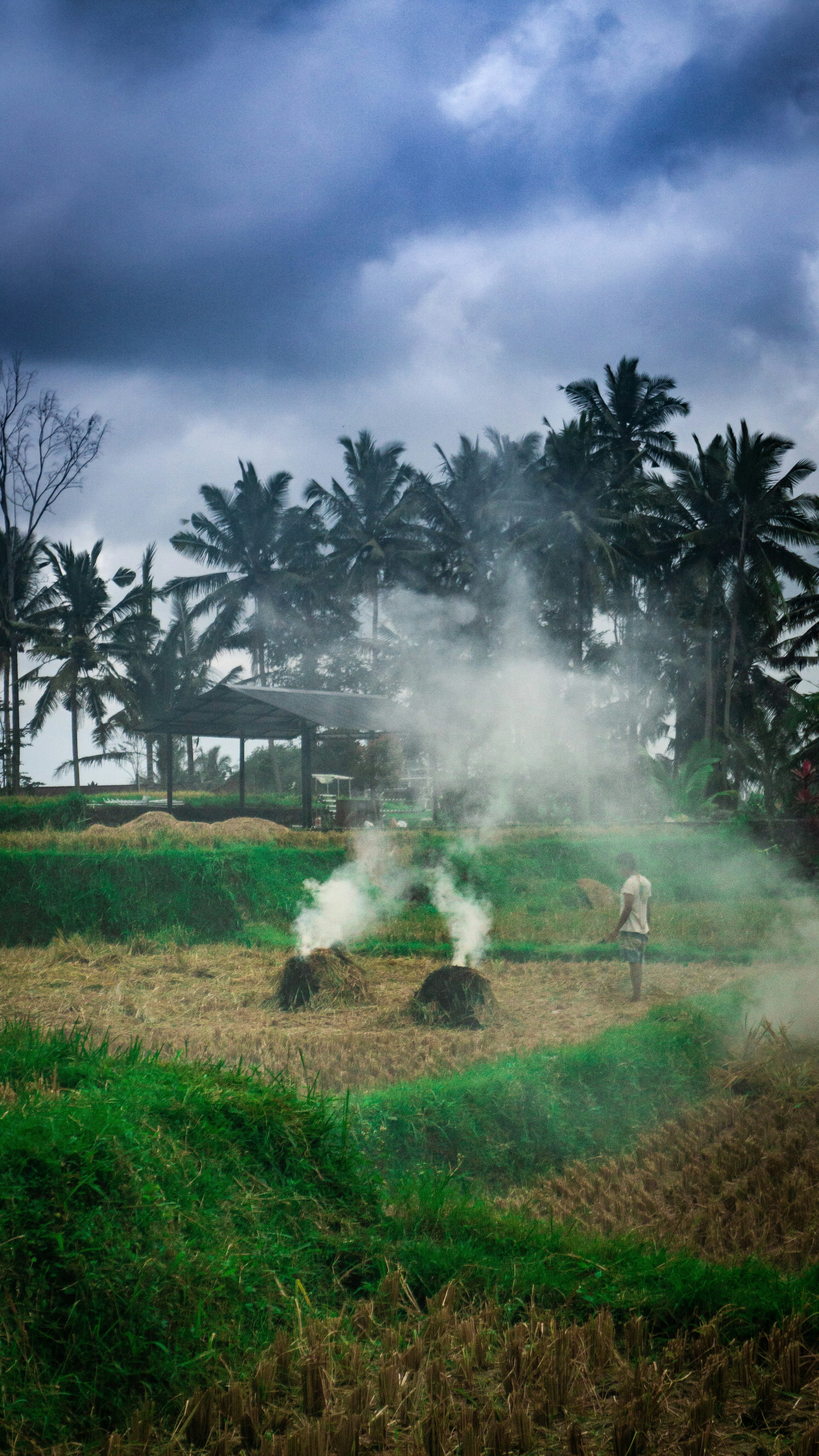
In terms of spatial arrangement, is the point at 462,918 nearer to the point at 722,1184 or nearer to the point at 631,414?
the point at 722,1184

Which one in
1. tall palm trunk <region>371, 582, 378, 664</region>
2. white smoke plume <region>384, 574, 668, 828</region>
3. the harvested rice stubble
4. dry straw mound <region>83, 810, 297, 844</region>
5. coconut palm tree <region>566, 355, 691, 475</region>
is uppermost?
coconut palm tree <region>566, 355, 691, 475</region>

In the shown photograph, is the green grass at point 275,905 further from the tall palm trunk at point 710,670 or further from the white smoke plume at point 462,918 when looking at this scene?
the tall palm trunk at point 710,670

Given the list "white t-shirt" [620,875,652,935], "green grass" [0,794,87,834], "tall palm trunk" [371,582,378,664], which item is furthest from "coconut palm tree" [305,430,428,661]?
"white t-shirt" [620,875,652,935]

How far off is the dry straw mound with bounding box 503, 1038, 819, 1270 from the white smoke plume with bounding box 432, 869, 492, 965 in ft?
14.8

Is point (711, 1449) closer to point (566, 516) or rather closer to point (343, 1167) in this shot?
point (343, 1167)

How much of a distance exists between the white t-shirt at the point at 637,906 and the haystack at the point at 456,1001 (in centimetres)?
141

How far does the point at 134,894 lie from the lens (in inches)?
461

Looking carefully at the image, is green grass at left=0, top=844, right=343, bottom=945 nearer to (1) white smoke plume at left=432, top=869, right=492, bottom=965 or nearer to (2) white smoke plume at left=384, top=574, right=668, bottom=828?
(1) white smoke plume at left=432, top=869, right=492, bottom=965

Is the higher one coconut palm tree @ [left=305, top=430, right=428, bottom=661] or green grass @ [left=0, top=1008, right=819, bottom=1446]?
coconut palm tree @ [left=305, top=430, right=428, bottom=661]

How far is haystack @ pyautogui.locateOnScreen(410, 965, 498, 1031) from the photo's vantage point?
7.46m

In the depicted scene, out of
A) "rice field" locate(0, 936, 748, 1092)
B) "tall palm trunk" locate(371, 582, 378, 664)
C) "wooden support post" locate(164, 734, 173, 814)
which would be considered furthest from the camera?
"tall palm trunk" locate(371, 582, 378, 664)

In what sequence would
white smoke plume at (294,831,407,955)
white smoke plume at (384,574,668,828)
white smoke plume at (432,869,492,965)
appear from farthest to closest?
white smoke plume at (384,574,668,828) → white smoke plume at (294,831,407,955) → white smoke plume at (432,869,492,965)

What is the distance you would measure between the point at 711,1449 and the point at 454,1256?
1136 mm

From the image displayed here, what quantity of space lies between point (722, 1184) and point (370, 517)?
30.1 meters
